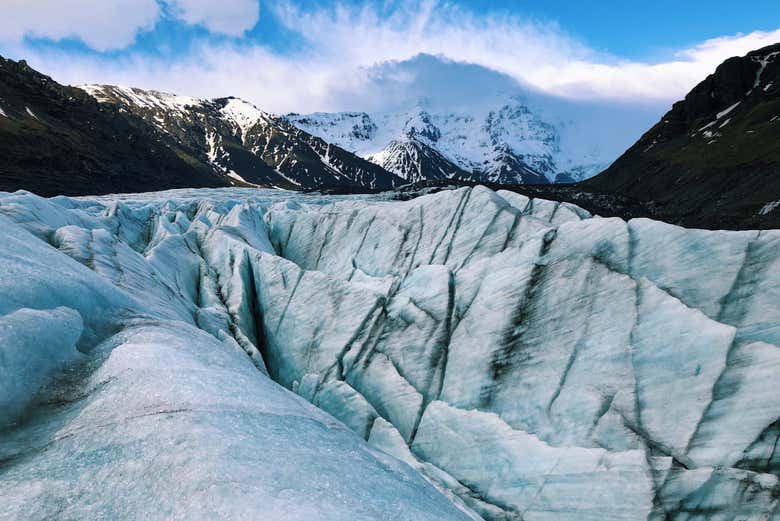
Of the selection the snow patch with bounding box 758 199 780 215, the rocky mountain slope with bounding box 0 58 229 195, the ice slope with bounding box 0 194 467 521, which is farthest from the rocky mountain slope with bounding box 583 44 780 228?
the rocky mountain slope with bounding box 0 58 229 195

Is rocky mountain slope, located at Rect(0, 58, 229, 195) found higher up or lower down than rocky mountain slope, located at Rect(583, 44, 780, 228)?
lower down

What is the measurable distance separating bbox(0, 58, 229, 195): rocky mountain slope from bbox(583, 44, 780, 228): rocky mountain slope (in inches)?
5871

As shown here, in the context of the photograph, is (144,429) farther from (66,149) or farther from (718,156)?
(66,149)

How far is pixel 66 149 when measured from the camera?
141250 mm

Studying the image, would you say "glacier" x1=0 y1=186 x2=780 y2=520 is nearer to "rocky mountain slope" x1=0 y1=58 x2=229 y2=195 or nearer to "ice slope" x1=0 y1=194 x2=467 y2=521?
"ice slope" x1=0 y1=194 x2=467 y2=521

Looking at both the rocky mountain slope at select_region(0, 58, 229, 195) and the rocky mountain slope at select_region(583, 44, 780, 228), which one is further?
the rocky mountain slope at select_region(0, 58, 229, 195)

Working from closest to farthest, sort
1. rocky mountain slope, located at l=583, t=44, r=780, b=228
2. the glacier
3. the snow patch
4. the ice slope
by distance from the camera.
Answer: the ice slope, the glacier, the snow patch, rocky mountain slope, located at l=583, t=44, r=780, b=228

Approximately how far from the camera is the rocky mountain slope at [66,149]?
400 feet

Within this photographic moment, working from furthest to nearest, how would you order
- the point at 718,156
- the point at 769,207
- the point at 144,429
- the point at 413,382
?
the point at 718,156 → the point at 769,207 → the point at 413,382 → the point at 144,429

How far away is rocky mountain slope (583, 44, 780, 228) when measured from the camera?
7394 centimetres

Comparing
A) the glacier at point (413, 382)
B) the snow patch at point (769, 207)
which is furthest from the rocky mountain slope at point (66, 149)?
the snow patch at point (769, 207)

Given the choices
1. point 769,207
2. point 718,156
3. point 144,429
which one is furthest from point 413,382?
point 718,156

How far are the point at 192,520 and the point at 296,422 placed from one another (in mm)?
2708

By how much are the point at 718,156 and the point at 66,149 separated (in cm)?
18845
